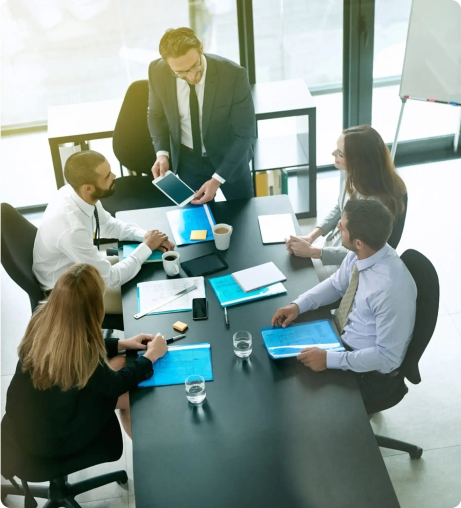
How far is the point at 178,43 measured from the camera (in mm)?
3354

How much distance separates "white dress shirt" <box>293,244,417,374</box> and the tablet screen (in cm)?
108

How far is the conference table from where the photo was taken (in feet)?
6.42

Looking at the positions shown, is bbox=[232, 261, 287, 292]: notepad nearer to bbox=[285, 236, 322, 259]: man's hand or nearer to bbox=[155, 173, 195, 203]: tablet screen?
bbox=[285, 236, 322, 259]: man's hand

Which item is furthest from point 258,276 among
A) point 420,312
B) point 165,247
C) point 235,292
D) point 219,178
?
point 219,178

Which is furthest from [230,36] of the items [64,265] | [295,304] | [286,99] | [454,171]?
[295,304]

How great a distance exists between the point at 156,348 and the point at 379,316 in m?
0.86

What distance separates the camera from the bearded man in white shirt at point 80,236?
2.96 meters

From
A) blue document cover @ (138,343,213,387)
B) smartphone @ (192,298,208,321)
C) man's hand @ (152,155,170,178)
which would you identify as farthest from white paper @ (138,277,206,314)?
man's hand @ (152,155,170,178)

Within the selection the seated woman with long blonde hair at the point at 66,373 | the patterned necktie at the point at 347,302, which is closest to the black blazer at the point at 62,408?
the seated woman with long blonde hair at the point at 66,373

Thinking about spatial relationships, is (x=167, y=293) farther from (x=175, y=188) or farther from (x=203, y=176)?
(x=203, y=176)

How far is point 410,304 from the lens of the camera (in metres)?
2.43

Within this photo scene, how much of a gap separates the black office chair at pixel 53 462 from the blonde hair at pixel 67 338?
0.36 m

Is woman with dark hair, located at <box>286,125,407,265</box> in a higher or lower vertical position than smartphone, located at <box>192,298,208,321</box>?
higher

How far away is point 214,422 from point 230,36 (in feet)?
11.0
